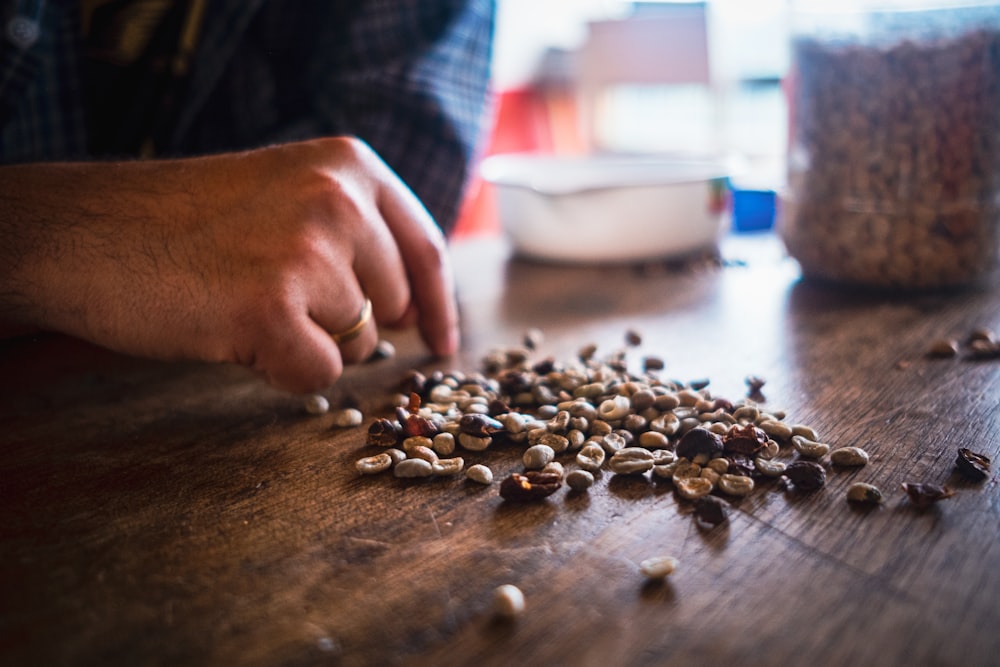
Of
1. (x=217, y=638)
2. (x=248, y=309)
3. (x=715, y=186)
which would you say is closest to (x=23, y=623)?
(x=217, y=638)

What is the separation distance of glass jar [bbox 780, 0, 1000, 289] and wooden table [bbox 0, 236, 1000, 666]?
249mm

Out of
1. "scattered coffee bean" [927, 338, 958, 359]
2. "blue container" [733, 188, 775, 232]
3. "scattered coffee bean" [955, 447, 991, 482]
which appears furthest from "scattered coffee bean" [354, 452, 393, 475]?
"blue container" [733, 188, 775, 232]

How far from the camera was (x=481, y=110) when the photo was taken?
146 cm

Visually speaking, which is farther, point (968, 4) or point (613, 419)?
point (968, 4)

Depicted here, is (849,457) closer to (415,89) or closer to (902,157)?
(902,157)

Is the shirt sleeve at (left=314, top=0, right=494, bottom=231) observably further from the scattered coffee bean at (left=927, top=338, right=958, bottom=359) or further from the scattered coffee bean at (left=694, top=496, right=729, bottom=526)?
the scattered coffee bean at (left=694, top=496, right=729, bottom=526)

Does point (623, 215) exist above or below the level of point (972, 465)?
above

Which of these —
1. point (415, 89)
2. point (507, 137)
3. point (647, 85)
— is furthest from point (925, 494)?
point (507, 137)

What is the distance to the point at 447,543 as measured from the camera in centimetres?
60

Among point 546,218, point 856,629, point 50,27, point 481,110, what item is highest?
point 50,27

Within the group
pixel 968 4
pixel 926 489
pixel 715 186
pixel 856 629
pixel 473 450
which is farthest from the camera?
pixel 715 186

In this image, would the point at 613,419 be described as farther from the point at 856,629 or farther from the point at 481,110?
the point at 481,110

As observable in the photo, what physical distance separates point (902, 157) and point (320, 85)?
3.09 feet

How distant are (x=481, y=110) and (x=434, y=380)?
70cm
